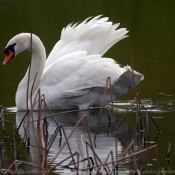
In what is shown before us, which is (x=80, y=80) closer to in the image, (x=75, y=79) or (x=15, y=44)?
(x=75, y=79)

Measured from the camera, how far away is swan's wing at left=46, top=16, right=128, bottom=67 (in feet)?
35.4

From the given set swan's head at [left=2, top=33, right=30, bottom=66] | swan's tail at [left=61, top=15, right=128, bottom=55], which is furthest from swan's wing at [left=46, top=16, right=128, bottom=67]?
swan's head at [left=2, top=33, right=30, bottom=66]

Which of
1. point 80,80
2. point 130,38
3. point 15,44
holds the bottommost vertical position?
point 80,80

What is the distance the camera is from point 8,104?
1080cm

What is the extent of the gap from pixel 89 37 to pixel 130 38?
643cm

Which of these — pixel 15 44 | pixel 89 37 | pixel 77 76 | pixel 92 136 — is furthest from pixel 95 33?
pixel 92 136

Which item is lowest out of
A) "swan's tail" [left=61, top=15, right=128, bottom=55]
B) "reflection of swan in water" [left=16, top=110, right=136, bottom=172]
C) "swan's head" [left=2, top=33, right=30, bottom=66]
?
"reflection of swan in water" [left=16, top=110, right=136, bottom=172]

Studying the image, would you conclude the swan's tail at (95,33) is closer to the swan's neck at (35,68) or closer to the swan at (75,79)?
the swan at (75,79)

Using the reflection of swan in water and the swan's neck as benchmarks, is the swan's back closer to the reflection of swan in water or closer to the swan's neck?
the swan's neck

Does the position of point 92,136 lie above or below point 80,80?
below

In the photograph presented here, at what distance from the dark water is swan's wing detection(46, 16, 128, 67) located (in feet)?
2.80

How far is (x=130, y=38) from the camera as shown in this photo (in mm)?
17250

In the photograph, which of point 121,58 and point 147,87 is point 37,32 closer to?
point 121,58

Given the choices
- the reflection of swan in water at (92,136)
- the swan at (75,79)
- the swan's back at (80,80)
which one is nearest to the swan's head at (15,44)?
the swan at (75,79)
